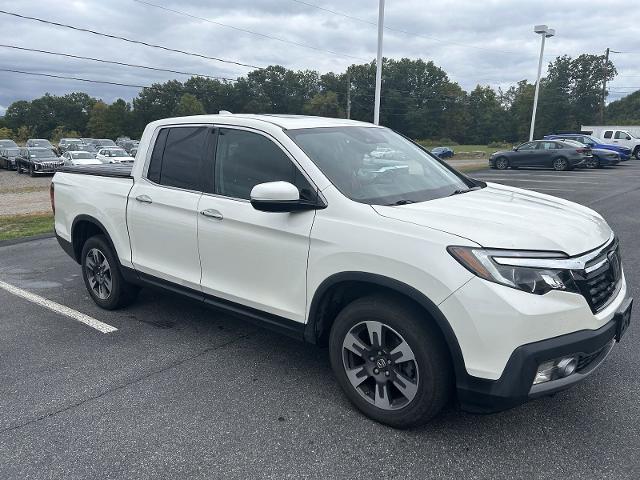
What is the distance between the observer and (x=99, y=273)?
16.7 ft

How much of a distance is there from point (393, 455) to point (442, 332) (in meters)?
0.73

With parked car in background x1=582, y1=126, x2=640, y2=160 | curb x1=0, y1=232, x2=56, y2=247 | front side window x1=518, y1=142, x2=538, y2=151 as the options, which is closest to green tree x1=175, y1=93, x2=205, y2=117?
parked car in background x1=582, y1=126, x2=640, y2=160

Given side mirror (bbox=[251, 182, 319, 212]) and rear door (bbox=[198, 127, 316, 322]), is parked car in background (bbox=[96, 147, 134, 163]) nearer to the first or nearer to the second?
rear door (bbox=[198, 127, 316, 322])

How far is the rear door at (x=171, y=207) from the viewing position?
3.99 m

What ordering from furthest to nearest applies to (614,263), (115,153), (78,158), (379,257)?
1. (115,153)
2. (78,158)
3. (614,263)
4. (379,257)

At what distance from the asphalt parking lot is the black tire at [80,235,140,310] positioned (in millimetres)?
423

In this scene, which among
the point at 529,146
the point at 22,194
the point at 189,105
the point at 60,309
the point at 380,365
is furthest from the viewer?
the point at 189,105

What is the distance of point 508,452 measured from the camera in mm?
2812

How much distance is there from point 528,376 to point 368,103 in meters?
99.0

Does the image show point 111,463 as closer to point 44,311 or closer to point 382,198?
point 382,198

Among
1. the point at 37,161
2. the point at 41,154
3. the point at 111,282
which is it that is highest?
the point at 111,282

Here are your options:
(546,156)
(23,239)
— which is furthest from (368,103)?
(23,239)

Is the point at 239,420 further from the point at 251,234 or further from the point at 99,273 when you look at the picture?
the point at 99,273

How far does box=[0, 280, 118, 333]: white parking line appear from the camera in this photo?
15.5 ft
